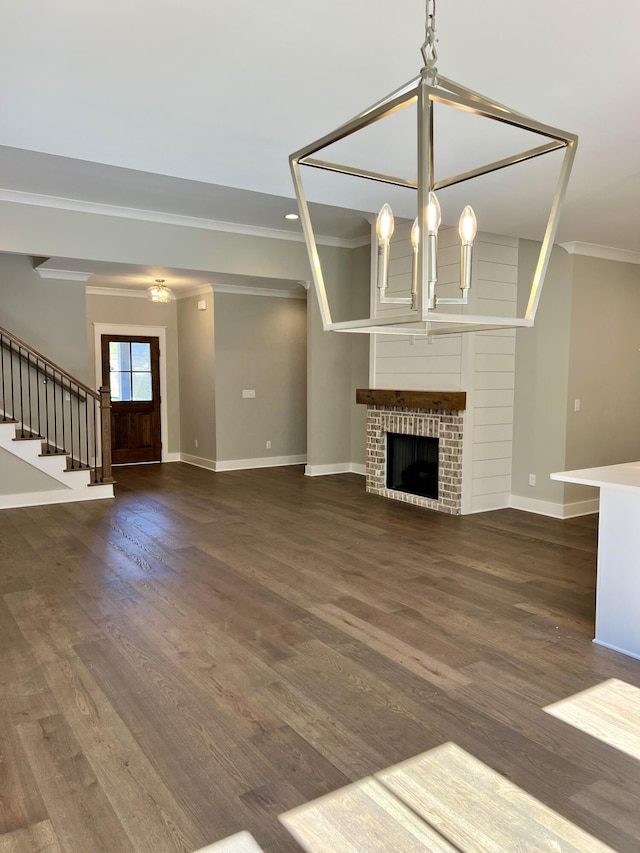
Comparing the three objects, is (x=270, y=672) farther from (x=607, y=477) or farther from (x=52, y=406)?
(x=52, y=406)

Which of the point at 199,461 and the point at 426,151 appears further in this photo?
the point at 199,461

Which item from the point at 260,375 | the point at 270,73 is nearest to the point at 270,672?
the point at 270,73

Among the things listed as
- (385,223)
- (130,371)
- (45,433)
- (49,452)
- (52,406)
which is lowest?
(49,452)

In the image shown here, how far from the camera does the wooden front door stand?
9.50 metres

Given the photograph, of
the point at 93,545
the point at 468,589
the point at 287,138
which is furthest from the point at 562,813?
the point at 93,545

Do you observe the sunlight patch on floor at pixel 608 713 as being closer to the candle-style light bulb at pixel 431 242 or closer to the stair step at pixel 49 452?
the candle-style light bulb at pixel 431 242

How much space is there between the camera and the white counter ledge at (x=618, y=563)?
3146 millimetres

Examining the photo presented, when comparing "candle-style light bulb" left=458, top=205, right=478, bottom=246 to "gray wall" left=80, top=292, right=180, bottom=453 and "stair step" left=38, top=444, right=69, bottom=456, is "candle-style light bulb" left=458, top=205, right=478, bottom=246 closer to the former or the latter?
"stair step" left=38, top=444, right=69, bottom=456

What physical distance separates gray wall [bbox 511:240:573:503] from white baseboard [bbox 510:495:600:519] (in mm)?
51

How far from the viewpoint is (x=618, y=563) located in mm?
3219

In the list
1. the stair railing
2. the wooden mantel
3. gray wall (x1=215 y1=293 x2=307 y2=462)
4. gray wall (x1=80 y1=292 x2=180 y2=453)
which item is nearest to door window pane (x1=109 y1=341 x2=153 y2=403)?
gray wall (x1=80 y1=292 x2=180 y2=453)

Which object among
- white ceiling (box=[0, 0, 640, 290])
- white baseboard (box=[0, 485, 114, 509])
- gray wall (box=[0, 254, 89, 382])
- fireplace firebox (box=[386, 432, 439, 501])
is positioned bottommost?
white baseboard (box=[0, 485, 114, 509])

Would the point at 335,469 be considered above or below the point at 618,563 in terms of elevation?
below

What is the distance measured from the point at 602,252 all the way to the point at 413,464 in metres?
2.83
